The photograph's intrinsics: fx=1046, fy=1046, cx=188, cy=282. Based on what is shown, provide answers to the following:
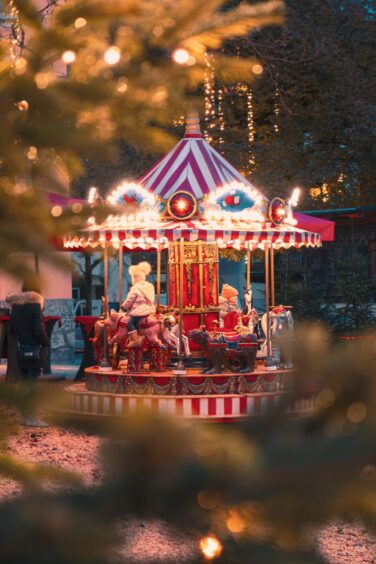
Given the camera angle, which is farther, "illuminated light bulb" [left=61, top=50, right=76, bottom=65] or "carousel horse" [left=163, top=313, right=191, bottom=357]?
"carousel horse" [left=163, top=313, right=191, bottom=357]

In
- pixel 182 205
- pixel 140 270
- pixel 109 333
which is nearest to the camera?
pixel 182 205

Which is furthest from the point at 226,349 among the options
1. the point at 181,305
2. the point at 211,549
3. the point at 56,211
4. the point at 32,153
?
the point at 211,549

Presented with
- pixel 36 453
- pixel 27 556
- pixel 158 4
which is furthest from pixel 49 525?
pixel 36 453

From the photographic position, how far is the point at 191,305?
45.4 feet

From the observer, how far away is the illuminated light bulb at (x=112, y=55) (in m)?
2.28

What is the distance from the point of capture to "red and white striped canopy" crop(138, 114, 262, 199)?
13.3 m

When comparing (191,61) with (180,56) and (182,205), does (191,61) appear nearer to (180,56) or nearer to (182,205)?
(180,56)

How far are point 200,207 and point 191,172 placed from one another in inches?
37.6

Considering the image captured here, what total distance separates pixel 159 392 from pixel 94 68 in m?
10.5

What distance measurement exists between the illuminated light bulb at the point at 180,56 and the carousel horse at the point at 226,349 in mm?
10177

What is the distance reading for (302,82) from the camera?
26.6m

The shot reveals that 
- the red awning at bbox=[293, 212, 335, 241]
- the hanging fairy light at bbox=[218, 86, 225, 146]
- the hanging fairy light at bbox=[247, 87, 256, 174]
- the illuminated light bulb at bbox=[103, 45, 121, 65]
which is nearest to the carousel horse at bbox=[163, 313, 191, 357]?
the red awning at bbox=[293, 212, 335, 241]

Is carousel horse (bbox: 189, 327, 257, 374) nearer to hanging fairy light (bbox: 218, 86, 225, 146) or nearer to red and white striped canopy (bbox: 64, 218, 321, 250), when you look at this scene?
red and white striped canopy (bbox: 64, 218, 321, 250)

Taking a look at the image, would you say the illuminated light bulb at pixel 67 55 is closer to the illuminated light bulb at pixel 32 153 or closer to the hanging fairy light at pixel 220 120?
the illuminated light bulb at pixel 32 153
